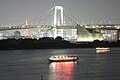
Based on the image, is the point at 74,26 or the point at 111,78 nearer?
the point at 111,78

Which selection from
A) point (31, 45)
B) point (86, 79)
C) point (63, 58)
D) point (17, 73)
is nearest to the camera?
point (86, 79)

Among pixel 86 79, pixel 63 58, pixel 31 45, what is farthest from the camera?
pixel 31 45

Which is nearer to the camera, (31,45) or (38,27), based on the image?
(38,27)

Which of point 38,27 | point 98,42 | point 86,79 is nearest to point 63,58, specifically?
point 86,79

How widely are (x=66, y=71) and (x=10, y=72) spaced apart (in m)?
3.49

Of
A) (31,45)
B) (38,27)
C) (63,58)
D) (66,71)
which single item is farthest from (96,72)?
(31,45)

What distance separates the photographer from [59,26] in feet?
184

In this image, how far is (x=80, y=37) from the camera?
63281 mm

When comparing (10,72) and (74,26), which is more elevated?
(74,26)

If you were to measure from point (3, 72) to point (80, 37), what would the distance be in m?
38.4

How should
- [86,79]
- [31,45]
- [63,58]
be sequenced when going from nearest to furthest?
[86,79] < [63,58] < [31,45]

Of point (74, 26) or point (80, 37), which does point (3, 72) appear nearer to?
point (74, 26)

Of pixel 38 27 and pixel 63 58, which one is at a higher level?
pixel 38 27

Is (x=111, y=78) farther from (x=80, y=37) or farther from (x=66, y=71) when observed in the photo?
(x=80, y=37)
